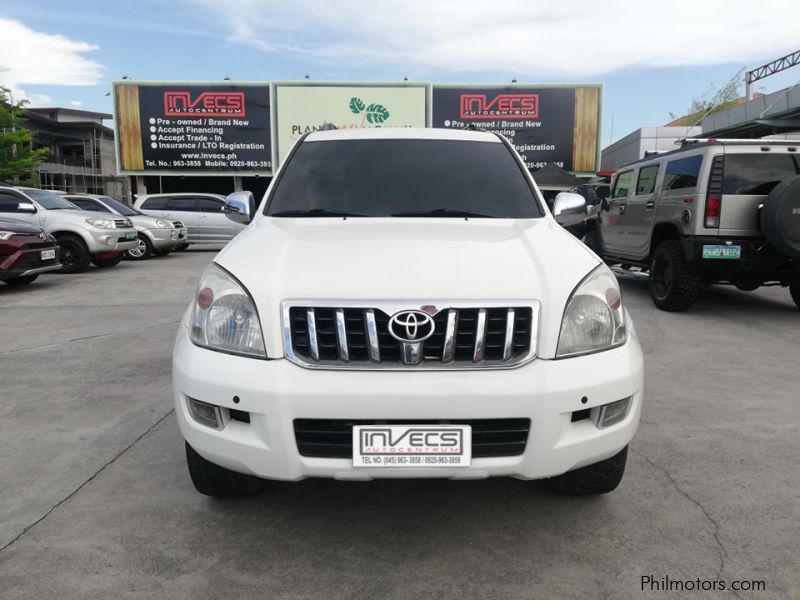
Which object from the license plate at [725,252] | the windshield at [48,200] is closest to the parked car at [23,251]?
the windshield at [48,200]

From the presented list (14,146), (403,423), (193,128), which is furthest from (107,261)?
(14,146)

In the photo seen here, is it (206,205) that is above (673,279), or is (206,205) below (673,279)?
above

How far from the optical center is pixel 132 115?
2219 cm

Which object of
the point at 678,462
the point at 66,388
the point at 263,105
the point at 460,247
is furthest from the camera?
the point at 263,105

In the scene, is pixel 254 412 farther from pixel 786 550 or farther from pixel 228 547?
pixel 786 550

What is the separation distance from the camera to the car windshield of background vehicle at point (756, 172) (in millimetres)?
6402

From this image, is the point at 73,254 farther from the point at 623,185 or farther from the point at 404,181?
the point at 404,181

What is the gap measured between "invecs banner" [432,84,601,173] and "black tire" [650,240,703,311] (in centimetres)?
1526

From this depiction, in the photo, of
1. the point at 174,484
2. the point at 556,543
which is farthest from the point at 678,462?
the point at 174,484

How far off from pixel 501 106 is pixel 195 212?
11496 millimetres

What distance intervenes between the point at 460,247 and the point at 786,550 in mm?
1617

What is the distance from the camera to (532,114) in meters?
22.0

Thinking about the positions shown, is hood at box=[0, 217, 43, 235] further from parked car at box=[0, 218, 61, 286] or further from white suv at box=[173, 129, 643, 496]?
white suv at box=[173, 129, 643, 496]

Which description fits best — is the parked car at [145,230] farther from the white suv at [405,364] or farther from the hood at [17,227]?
the white suv at [405,364]
